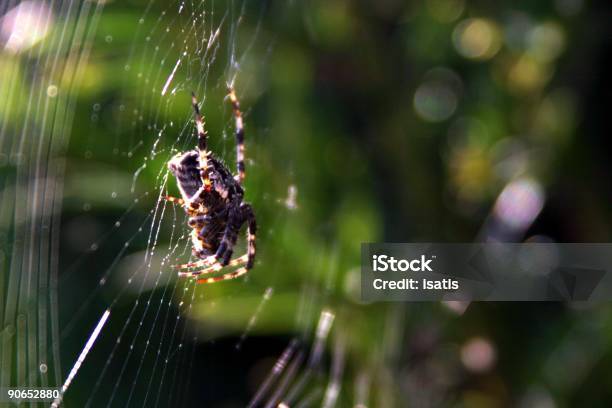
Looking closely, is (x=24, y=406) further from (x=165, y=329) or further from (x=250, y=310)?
(x=250, y=310)

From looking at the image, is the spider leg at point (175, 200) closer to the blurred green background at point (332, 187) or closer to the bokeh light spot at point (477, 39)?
the blurred green background at point (332, 187)

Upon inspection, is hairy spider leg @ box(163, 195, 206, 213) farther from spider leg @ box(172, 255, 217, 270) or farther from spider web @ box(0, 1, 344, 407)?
spider leg @ box(172, 255, 217, 270)

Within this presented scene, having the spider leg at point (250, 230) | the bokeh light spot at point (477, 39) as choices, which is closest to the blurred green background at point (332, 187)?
the bokeh light spot at point (477, 39)

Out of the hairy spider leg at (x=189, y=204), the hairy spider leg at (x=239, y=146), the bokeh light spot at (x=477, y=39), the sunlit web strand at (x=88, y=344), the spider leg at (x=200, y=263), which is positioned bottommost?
the sunlit web strand at (x=88, y=344)

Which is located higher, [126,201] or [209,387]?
[126,201]

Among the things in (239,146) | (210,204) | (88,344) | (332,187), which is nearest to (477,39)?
(332,187)

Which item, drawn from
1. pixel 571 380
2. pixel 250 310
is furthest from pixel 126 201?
pixel 571 380
